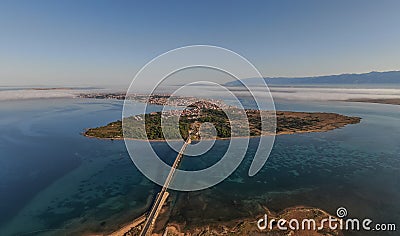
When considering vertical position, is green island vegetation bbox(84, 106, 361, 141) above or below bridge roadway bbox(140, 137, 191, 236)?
above

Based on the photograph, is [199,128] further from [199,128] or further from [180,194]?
[180,194]

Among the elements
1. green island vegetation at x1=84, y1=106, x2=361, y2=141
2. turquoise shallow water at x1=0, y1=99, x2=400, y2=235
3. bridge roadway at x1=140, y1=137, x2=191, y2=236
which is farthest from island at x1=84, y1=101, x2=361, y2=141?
bridge roadway at x1=140, y1=137, x2=191, y2=236

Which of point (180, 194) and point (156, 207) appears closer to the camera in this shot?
point (156, 207)

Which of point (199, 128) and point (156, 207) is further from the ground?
point (199, 128)

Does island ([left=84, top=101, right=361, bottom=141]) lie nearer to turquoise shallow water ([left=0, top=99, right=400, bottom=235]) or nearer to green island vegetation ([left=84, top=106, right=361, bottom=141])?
green island vegetation ([left=84, top=106, right=361, bottom=141])

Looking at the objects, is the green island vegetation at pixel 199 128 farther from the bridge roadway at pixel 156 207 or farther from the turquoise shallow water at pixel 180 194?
the bridge roadway at pixel 156 207

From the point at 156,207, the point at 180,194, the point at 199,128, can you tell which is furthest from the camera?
the point at 199,128

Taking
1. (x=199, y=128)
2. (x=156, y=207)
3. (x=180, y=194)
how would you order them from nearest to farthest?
(x=156, y=207)
(x=180, y=194)
(x=199, y=128)

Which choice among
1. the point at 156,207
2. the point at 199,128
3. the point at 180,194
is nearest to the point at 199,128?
the point at 199,128

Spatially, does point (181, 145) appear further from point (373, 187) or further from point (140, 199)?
point (373, 187)
